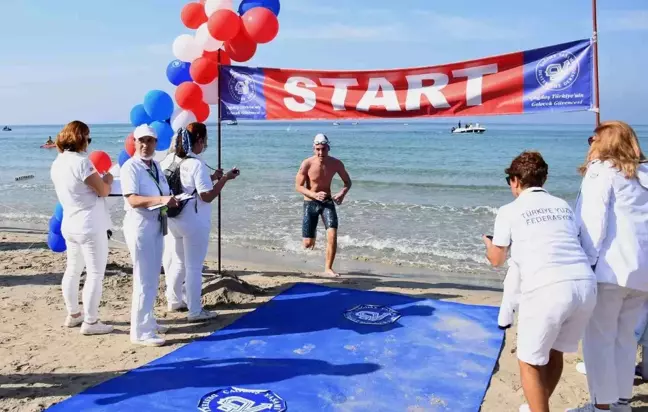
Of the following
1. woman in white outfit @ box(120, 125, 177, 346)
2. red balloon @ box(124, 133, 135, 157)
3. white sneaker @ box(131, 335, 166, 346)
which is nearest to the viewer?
woman in white outfit @ box(120, 125, 177, 346)

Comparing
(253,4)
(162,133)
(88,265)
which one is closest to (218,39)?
(253,4)

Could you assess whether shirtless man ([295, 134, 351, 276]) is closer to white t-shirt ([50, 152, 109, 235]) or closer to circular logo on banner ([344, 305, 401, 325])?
circular logo on banner ([344, 305, 401, 325])

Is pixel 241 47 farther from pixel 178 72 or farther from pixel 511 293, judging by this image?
pixel 511 293

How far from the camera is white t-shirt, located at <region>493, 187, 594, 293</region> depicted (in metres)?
2.57

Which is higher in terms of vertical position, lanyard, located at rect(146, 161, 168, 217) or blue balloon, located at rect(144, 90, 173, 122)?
blue balloon, located at rect(144, 90, 173, 122)

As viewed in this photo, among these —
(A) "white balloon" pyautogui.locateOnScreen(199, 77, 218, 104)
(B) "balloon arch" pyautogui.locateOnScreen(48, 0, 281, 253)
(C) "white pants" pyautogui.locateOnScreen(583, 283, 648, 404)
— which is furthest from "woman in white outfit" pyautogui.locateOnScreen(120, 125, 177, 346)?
(C) "white pants" pyautogui.locateOnScreen(583, 283, 648, 404)

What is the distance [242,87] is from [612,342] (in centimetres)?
476

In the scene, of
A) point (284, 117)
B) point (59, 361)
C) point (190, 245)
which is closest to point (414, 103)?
point (284, 117)

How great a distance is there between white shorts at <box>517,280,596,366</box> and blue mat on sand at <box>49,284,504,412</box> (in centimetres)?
81

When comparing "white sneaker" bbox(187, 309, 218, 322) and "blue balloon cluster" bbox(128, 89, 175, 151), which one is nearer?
"white sneaker" bbox(187, 309, 218, 322)

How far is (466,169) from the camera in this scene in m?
22.8

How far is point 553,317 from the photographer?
255 centimetres

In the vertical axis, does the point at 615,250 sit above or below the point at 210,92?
below

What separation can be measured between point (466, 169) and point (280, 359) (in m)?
20.1
